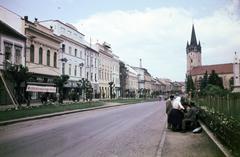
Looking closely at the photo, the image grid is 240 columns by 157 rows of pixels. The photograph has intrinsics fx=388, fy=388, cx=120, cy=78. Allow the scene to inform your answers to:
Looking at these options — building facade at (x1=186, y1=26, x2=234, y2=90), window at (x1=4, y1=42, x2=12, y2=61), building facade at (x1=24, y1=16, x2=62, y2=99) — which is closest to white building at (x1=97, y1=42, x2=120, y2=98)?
building facade at (x1=24, y1=16, x2=62, y2=99)

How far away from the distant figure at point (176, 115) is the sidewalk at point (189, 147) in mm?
1313

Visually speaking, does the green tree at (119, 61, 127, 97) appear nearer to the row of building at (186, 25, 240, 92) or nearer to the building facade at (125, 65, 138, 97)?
the building facade at (125, 65, 138, 97)

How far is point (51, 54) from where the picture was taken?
2207 inches

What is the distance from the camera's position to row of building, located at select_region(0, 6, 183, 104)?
43.7 meters

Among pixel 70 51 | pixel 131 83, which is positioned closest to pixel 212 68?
pixel 131 83

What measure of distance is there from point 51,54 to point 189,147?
150 feet

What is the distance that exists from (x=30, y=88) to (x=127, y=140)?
85.2ft

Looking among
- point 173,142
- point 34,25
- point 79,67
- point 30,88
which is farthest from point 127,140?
point 79,67

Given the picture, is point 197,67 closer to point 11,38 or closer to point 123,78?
point 123,78

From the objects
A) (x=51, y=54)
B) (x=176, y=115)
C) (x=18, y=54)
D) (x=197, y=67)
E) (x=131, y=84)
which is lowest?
(x=176, y=115)

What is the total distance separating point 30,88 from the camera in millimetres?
38250

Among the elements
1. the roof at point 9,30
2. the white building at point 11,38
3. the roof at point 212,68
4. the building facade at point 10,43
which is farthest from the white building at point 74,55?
the roof at point 212,68

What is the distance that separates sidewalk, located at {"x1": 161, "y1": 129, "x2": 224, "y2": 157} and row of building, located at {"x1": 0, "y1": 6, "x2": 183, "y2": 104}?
22.8 m

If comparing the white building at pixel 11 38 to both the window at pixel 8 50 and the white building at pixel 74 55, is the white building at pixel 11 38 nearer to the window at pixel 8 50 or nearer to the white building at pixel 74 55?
the window at pixel 8 50
